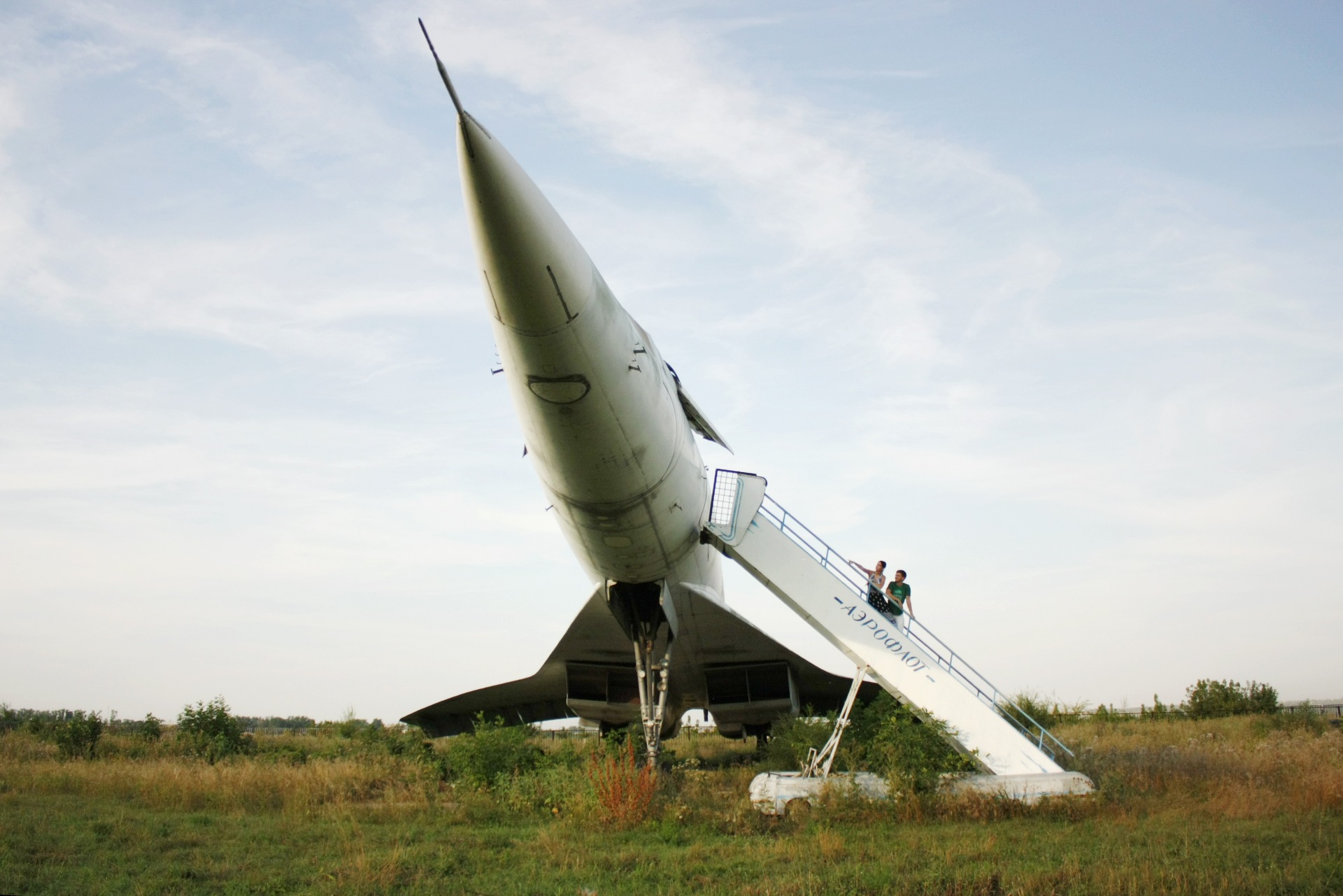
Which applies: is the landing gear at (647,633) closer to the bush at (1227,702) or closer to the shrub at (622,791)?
the shrub at (622,791)

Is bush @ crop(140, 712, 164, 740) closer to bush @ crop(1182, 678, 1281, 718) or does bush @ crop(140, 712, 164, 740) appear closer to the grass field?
the grass field

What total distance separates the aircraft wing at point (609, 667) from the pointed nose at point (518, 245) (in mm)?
5293

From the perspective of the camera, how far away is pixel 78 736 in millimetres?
15406

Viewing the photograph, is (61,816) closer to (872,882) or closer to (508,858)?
(508,858)

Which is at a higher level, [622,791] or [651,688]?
[651,688]

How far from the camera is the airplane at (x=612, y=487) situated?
6.87 m

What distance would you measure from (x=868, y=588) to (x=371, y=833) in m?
6.79

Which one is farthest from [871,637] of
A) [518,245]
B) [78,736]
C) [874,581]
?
[78,736]

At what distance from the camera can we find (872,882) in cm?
582

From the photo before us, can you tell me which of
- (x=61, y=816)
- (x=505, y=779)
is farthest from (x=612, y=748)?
(x=61, y=816)

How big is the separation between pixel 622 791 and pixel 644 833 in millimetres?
652

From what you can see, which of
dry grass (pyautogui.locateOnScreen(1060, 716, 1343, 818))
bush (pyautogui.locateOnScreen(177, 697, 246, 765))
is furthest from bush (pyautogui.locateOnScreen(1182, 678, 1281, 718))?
bush (pyautogui.locateOnScreen(177, 697, 246, 765))

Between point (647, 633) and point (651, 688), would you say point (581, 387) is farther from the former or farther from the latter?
point (651, 688)

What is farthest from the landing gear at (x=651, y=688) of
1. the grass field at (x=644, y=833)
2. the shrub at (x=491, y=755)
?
the shrub at (x=491, y=755)
